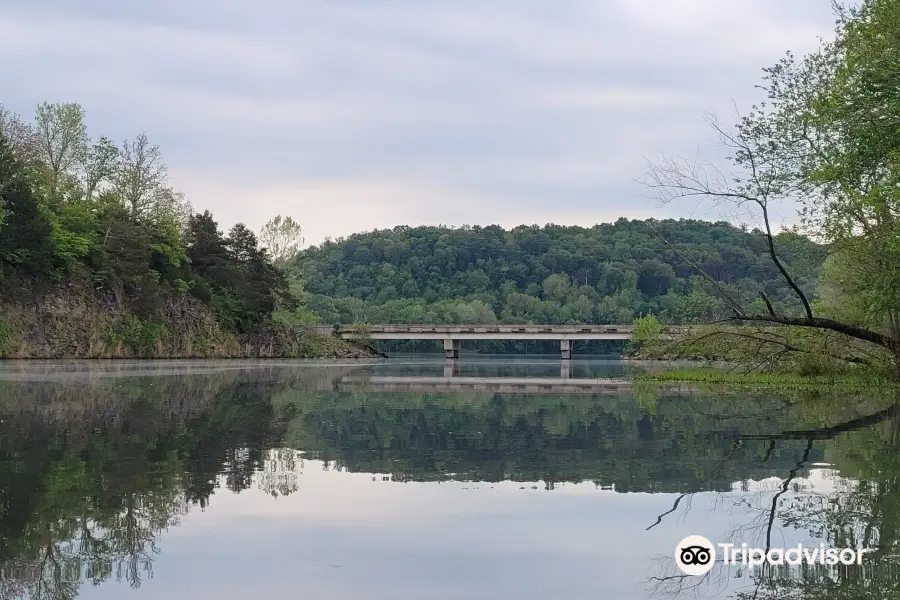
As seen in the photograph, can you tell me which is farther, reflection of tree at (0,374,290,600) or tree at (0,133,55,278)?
tree at (0,133,55,278)

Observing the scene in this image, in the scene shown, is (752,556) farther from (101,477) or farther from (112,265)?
(112,265)

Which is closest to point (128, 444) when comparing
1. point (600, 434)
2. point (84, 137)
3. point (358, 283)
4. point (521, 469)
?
point (521, 469)

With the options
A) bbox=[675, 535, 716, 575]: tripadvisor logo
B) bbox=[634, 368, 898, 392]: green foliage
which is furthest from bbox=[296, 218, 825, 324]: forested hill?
bbox=[675, 535, 716, 575]: tripadvisor logo

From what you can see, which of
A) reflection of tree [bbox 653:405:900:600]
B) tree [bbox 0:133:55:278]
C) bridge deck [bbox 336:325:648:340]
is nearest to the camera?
reflection of tree [bbox 653:405:900:600]

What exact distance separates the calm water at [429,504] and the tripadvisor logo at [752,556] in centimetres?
14

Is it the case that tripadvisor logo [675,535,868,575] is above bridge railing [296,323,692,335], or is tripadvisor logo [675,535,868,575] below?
below

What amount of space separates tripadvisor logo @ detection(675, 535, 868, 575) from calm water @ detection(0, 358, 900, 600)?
0.14 meters

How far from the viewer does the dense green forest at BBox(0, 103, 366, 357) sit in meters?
57.5

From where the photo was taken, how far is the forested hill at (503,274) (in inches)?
5655

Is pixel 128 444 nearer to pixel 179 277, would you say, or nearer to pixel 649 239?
pixel 179 277

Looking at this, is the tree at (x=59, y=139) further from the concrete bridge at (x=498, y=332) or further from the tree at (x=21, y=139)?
the concrete bridge at (x=498, y=332)

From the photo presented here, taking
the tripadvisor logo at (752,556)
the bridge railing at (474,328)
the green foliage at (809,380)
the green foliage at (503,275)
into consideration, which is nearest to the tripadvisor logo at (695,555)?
the tripadvisor logo at (752,556)

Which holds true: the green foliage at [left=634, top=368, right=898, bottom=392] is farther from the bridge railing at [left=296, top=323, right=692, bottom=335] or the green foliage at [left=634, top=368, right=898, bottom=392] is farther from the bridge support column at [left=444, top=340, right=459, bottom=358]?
the bridge support column at [left=444, top=340, right=459, bottom=358]

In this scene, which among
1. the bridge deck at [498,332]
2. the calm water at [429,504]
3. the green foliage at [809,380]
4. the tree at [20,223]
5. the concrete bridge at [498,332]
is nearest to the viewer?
the calm water at [429,504]
